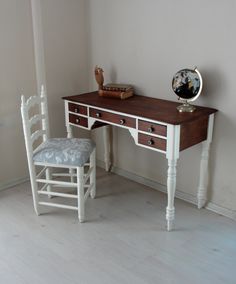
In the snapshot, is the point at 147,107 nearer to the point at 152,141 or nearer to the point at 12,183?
the point at 152,141

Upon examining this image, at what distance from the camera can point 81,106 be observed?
297 cm

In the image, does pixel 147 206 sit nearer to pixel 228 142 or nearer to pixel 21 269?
pixel 228 142

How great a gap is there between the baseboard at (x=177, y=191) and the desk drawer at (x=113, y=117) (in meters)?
0.78

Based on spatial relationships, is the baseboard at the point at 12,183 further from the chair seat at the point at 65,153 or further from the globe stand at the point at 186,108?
the globe stand at the point at 186,108

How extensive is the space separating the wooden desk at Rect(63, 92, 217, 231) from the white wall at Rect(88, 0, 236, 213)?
92 mm

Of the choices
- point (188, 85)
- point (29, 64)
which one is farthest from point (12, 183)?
point (188, 85)

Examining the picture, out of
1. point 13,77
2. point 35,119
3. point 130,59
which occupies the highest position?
point 130,59

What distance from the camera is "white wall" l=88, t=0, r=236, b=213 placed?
253cm

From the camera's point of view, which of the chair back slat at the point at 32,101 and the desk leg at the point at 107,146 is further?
the desk leg at the point at 107,146

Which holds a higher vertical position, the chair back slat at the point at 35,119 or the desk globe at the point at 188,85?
the desk globe at the point at 188,85

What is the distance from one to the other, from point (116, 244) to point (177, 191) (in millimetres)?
822

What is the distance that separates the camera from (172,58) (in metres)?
2.81

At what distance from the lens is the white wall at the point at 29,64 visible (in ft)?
9.94

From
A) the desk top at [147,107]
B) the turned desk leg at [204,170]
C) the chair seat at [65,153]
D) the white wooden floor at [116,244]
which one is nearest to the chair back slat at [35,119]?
the chair seat at [65,153]
